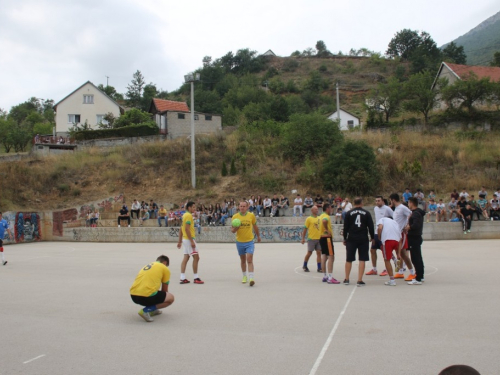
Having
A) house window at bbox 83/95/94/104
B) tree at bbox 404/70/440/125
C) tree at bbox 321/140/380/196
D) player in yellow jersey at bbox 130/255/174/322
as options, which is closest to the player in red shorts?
player in yellow jersey at bbox 130/255/174/322

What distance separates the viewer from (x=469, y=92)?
43062 millimetres

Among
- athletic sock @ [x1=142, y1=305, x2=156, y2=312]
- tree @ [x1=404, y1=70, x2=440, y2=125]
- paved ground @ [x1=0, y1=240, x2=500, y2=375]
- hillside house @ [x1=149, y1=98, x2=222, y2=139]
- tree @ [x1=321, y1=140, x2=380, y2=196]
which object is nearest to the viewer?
paved ground @ [x1=0, y1=240, x2=500, y2=375]

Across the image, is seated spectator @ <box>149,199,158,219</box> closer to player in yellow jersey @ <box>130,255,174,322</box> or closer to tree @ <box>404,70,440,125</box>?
player in yellow jersey @ <box>130,255,174,322</box>

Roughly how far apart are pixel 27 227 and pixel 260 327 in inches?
1004

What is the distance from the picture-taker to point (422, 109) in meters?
45.4

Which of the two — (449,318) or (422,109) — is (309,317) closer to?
(449,318)

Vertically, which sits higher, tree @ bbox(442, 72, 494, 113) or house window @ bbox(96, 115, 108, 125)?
house window @ bbox(96, 115, 108, 125)

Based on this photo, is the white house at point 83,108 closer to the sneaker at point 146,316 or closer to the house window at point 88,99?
the house window at point 88,99

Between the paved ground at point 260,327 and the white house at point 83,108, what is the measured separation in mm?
54921

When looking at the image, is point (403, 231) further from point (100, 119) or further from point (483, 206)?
point (100, 119)

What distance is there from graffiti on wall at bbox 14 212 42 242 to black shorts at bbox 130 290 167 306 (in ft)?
77.2

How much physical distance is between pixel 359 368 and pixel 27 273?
38.1 feet

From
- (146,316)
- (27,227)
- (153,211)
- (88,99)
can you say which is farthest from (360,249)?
(88,99)

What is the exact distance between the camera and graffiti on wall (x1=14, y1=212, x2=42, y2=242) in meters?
27.5
